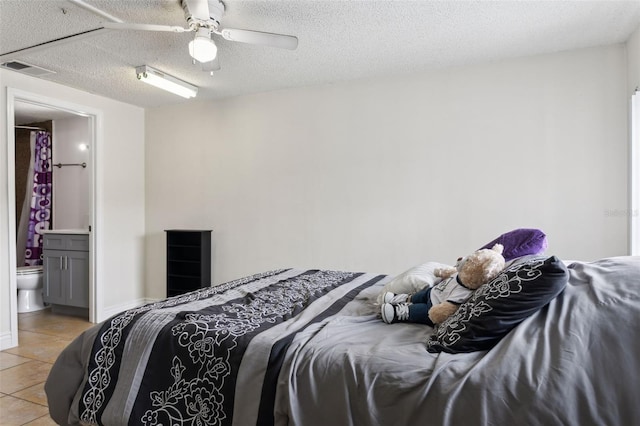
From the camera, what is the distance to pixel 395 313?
164 centimetres

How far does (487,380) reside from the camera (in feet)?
3.61

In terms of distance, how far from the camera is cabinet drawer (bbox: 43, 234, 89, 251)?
4.31 metres

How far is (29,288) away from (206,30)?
4.04m

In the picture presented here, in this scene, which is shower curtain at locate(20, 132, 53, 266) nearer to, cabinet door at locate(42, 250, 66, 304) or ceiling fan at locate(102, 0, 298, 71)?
cabinet door at locate(42, 250, 66, 304)

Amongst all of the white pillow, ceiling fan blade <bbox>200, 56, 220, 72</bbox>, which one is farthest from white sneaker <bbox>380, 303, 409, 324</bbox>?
ceiling fan blade <bbox>200, 56, 220, 72</bbox>

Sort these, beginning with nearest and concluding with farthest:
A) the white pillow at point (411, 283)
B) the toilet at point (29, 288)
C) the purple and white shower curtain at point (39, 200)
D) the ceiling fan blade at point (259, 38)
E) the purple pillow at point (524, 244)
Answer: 1. the white pillow at point (411, 283)
2. the purple pillow at point (524, 244)
3. the ceiling fan blade at point (259, 38)
4. the toilet at point (29, 288)
5. the purple and white shower curtain at point (39, 200)

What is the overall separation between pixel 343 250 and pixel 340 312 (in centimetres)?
197

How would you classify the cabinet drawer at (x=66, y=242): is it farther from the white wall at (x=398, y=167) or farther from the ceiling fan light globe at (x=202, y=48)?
the ceiling fan light globe at (x=202, y=48)

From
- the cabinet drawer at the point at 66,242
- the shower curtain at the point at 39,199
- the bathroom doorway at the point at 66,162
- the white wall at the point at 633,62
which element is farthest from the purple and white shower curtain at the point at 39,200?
the white wall at the point at 633,62

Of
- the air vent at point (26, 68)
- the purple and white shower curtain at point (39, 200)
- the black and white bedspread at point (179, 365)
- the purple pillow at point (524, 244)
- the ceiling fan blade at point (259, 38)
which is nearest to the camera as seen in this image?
the black and white bedspread at point (179, 365)

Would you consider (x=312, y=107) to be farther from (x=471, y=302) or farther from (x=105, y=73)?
(x=471, y=302)

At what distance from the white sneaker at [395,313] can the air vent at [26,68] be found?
12.1 feet

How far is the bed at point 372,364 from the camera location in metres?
1.07

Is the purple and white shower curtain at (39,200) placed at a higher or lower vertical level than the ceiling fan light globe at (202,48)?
lower
